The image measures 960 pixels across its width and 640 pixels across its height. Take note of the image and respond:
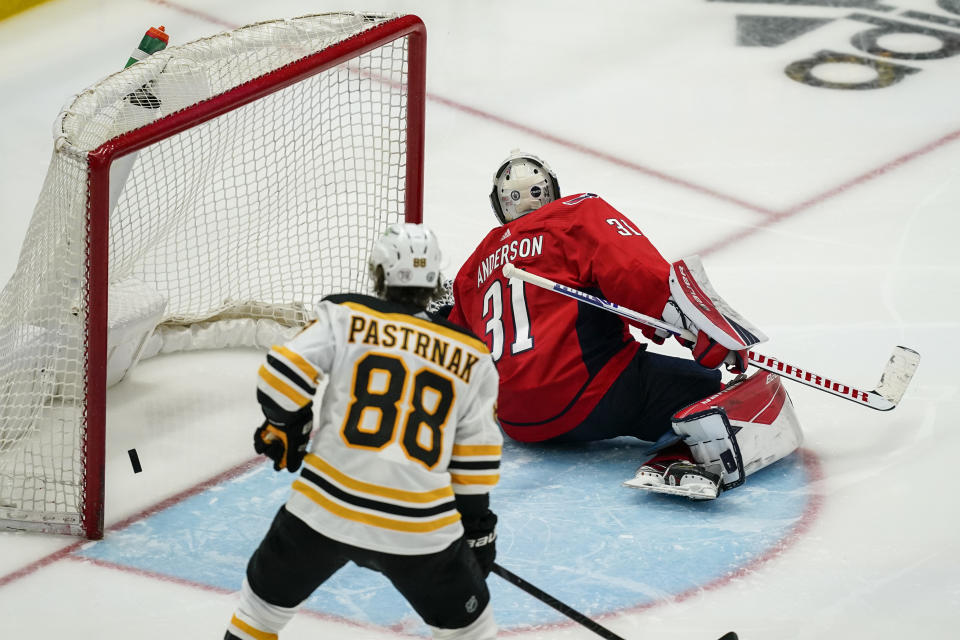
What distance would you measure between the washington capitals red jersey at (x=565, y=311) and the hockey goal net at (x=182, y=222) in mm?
513

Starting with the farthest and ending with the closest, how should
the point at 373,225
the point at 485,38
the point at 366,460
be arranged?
the point at 485,38, the point at 373,225, the point at 366,460

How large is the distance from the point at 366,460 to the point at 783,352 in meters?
2.13

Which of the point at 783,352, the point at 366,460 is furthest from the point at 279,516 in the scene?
the point at 783,352

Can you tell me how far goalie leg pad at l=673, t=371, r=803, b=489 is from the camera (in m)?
3.69

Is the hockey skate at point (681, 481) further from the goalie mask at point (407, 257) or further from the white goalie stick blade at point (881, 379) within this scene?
the goalie mask at point (407, 257)

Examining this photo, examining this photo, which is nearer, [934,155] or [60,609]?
[60,609]

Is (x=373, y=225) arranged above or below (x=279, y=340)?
above

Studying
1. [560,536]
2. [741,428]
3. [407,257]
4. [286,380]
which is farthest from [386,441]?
[741,428]

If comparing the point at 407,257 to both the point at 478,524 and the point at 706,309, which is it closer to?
the point at 478,524

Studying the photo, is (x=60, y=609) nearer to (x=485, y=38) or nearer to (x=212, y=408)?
(x=212, y=408)

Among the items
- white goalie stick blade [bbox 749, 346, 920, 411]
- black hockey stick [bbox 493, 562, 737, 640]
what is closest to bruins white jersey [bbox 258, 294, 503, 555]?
black hockey stick [bbox 493, 562, 737, 640]

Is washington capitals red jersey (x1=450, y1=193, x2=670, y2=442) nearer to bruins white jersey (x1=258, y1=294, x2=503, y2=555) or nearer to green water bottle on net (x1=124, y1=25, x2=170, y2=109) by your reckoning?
green water bottle on net (x1=124, y1=25, x2=170, y2=109)

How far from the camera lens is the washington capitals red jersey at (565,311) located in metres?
3.81

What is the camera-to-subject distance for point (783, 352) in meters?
4.50
